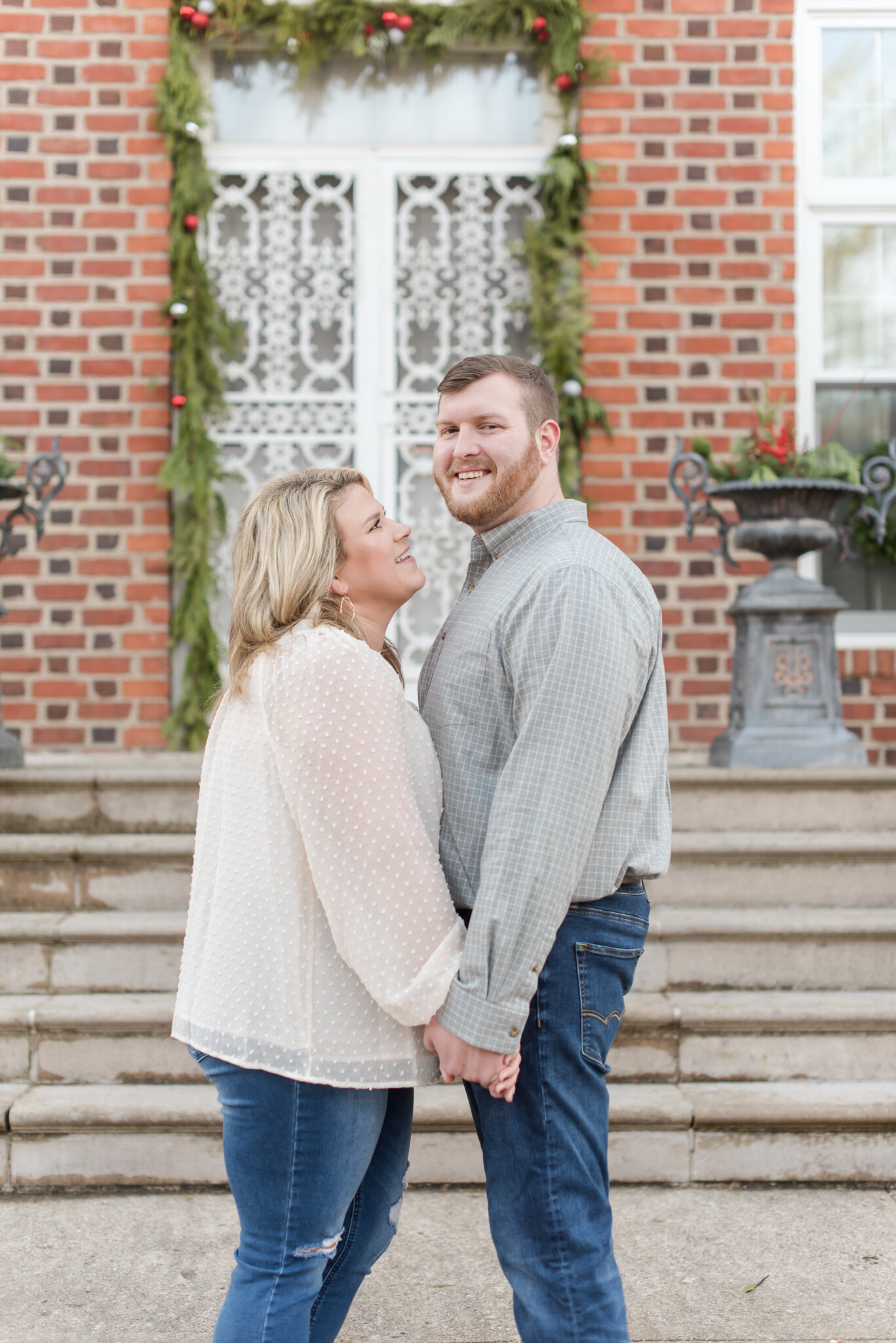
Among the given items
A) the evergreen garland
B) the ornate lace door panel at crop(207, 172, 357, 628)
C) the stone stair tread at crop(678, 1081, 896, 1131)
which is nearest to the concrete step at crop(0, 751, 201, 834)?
the evergreen garland

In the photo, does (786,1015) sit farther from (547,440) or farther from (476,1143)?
(547,440)

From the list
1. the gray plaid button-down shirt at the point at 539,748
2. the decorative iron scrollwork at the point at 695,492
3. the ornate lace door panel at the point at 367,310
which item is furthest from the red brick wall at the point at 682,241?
the gray plaid button-down shirt at the point at 539,748

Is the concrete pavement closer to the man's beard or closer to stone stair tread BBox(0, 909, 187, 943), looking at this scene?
stone stair tread BBox(0, 909, 187, 943)

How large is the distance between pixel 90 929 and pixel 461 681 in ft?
6.72

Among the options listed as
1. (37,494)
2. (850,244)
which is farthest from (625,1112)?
(850,244)

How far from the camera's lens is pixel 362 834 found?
5.11 feet

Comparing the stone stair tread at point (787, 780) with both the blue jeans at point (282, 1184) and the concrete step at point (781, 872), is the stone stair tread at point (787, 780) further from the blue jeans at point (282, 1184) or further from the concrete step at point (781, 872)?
the blue jeans at point (282, 1184)

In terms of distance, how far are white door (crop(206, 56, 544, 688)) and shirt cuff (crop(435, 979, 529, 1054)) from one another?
11.9ft

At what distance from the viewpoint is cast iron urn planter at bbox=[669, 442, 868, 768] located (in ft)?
13.2

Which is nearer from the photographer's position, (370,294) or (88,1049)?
(88,1049)

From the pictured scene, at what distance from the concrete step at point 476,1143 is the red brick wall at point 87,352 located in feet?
7.22

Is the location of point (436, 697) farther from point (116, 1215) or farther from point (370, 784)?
point (116, 1215)

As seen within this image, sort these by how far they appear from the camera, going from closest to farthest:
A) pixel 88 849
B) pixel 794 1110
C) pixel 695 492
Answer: pixel 794 1110 → pixel 88 849 → pixel 695 492

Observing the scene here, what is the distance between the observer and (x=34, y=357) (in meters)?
4.88
